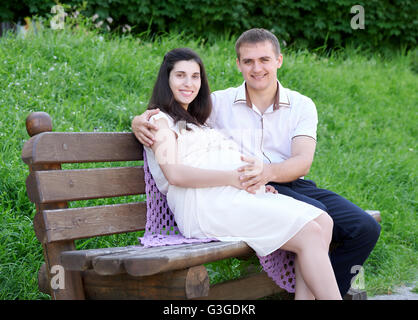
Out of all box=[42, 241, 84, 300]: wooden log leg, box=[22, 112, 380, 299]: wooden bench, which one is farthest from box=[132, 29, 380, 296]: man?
box=[42, 241, 84, 300]: wooden log leg

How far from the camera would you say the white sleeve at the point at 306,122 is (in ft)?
10.9

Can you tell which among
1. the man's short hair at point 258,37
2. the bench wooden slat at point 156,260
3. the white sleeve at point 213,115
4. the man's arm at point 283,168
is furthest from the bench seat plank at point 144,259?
the man's short hair at point 258,37

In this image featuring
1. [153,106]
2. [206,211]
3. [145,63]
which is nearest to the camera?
[206,211]

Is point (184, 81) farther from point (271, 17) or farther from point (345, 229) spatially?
point (271, 17)

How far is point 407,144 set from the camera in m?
6.62

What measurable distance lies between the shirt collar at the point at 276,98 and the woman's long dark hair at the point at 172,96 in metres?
0.26

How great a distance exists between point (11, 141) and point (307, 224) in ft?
7.77

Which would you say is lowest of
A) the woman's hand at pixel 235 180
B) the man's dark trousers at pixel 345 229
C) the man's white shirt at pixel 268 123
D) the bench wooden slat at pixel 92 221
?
the man's dark trousers at pixel 345 229

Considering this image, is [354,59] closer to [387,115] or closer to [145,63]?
[387,115]

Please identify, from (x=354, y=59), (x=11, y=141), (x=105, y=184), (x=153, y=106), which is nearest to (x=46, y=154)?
(x=105, y=184)

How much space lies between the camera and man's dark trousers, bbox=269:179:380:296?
3170 mm

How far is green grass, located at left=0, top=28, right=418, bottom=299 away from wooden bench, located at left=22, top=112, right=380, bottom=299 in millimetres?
688

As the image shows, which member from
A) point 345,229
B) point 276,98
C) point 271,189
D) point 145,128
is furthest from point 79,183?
point 345,229

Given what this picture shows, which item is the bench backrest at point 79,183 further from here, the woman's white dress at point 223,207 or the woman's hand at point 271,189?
the woman's hand at point 271,189
